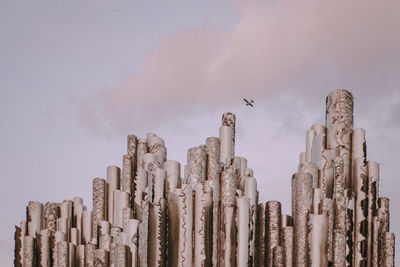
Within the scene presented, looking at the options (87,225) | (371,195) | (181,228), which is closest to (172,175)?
(181,228)

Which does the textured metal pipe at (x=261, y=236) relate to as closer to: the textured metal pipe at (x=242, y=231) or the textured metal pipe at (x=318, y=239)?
the textured metal pipe at (x=242, y=231)

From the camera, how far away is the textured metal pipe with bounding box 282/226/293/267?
8.66 meters

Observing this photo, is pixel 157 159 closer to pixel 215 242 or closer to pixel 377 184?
pixel 215 242

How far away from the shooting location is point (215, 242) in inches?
331

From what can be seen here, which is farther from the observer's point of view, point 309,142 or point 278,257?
point 309,142

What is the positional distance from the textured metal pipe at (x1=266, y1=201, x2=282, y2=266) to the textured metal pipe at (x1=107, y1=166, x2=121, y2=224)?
7.02ft

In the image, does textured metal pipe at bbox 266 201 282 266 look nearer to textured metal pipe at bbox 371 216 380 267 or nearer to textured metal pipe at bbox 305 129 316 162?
textured metal pipe at bbox 305 129 316 162

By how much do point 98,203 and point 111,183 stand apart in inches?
12.4

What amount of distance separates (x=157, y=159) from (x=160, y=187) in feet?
3.05

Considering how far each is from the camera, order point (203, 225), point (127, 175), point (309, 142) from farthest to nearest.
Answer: point (127, 175), point (309, 142), point (203, 225)

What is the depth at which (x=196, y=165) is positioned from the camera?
8.85m

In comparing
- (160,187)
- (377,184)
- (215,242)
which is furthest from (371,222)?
(160,187)

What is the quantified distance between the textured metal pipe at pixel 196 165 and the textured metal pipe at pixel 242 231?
0.57m

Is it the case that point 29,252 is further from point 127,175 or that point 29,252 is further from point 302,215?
Result: point 302,215
